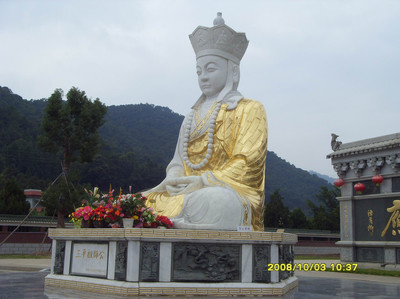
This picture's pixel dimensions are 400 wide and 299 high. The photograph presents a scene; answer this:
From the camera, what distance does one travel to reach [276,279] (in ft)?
17.4

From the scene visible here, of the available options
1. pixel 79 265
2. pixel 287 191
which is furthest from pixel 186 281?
pixel 287 191

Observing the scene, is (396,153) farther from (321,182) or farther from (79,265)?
(321,182)

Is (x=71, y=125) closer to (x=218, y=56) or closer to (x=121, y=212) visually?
(x=218, y=56)

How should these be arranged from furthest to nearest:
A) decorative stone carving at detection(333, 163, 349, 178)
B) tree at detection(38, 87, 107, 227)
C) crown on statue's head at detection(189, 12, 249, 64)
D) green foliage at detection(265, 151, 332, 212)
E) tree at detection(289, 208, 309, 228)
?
green foliage at detection(265, 151, 332, 212) < tree at detection(289, 208, 309, 228) < tree at detection(38, 87, 107, 227) < decorative stone carving at detection(333, 163, 349, 178) < crown on statue's head at detection(189, 12, 249, 64)

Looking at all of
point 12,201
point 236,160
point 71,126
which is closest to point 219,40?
point 236,160

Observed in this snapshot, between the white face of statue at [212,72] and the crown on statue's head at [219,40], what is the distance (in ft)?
0.32

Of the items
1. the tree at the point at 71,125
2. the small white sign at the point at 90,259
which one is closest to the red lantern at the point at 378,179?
the small white sign at the point at 90,259

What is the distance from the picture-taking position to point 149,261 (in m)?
5.08

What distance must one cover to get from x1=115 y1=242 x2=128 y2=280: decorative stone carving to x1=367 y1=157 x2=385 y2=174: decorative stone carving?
934 cm

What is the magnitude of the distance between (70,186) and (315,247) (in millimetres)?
12782

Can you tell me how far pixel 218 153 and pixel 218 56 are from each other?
163cm

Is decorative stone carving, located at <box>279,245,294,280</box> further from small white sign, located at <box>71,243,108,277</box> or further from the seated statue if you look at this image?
small white sign, located at <box>71,243,108,277</box>

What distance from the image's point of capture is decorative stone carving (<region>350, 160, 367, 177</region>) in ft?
42.8

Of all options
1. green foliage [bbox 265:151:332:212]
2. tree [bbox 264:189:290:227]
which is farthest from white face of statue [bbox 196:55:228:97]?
green foliage [bbox 265:151:332:212]
